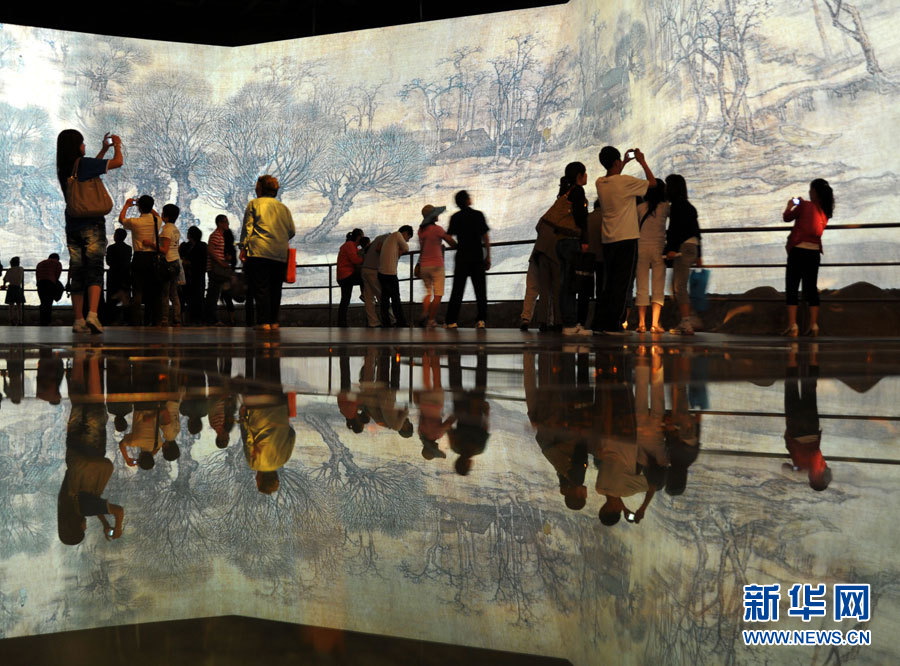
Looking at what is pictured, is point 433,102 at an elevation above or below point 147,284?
above

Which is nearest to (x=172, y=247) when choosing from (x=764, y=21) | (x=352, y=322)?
(x=352, y=322)

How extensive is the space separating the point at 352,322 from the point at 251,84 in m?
Answer: 6.11

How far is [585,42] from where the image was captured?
1262 cm

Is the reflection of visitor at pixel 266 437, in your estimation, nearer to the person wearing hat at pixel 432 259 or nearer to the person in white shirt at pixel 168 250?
the person wearing hat at pixel 432 259

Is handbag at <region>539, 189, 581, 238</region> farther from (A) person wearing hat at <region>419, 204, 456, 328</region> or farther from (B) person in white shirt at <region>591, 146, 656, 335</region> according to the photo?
(A) person wearing hat at <region>419, 204, 456, 328</region>

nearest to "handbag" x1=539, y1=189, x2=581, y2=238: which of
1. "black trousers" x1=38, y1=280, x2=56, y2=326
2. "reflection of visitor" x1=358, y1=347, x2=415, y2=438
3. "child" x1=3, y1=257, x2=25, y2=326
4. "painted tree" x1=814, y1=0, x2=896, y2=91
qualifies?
"reflection of visitor" x1=358, y1=347, x2=415, y2=438

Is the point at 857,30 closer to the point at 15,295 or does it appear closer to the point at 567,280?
the point at 567,280

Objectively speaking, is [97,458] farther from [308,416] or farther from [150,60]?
[150,60]

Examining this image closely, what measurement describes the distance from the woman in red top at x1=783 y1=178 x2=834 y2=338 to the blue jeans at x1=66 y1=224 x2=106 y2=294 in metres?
4.32

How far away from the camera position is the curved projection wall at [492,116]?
9656 millimetres

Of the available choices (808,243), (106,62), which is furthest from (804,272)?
(106,62)

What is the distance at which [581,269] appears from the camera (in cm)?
540

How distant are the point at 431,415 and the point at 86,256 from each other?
4.06 metres

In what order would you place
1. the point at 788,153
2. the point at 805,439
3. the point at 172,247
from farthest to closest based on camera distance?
1. the point at 788,153
2. the point at 172,247
3. the point at 805,439
